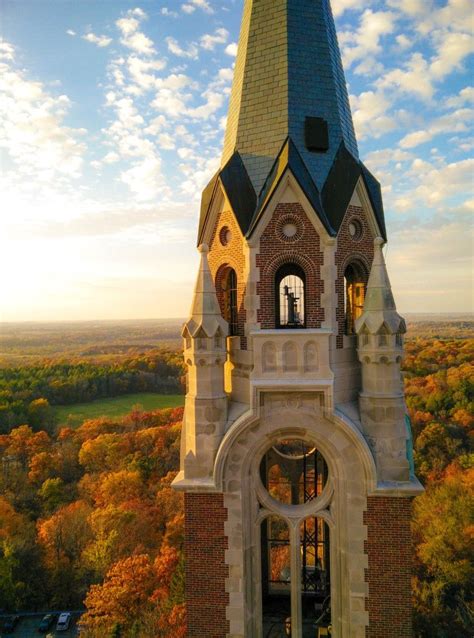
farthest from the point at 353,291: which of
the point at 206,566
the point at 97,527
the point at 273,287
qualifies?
the point at 97,527

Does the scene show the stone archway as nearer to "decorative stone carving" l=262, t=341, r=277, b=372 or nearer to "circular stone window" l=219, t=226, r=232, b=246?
"decorative stone carving" l=262, t=341, r=277, b=372

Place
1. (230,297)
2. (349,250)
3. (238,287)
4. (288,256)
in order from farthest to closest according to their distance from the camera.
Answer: (230,297) < (349,250) < (238,287) < (288,256)

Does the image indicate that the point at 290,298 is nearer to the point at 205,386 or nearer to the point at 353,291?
the point at 353,291

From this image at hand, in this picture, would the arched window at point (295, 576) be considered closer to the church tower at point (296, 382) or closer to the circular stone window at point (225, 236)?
the church tower at point (296, 382)

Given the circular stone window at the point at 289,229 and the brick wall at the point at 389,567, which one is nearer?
the brick wall at the point at 389,567

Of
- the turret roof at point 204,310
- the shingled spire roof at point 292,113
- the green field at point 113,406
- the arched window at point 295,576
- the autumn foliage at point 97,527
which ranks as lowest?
the autumn foliage at point 97,527

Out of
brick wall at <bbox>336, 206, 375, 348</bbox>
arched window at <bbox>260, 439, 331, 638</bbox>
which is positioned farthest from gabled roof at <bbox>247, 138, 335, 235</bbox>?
arched window at <bbox>260, 439, 331, 638</bbox>

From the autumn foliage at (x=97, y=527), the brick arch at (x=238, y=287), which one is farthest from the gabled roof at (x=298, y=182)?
the autumn foliage at (x=97, y=527)
